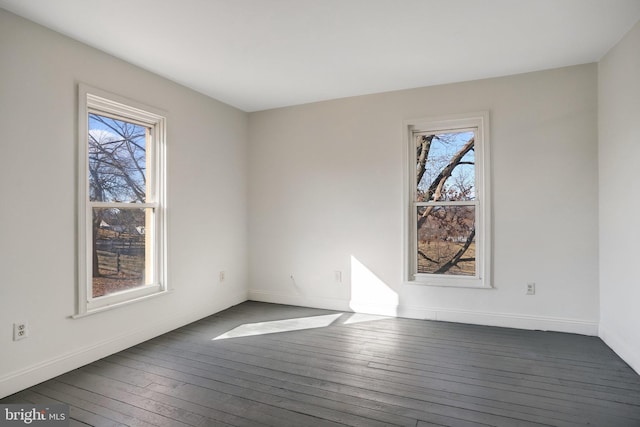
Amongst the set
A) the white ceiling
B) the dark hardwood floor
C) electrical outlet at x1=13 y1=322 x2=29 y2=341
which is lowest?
the dark hardwood floor

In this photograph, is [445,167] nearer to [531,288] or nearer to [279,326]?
[531,288]

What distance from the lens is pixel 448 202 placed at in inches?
149

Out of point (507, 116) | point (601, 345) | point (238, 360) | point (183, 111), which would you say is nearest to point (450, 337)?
point (601, 345)

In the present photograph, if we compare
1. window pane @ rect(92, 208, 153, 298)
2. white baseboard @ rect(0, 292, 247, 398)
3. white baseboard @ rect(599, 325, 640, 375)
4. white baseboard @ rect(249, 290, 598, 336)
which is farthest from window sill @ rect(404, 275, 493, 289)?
Answer: window pane @ rect(92, 208, 153, 298)

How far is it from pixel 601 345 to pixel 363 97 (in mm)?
3319

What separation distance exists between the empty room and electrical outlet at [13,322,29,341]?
0.04m

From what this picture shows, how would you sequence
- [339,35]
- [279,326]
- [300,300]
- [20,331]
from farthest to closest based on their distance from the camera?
[300,300], [279,326], [339,35], [20,331]

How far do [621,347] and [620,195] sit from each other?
1.21m

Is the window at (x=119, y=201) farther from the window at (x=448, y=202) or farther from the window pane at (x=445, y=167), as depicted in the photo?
the window pane at (x=445, y=167)

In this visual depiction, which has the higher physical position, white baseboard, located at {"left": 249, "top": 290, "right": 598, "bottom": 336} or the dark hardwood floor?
white baseboard, located at {"left": 249, "top": 290, "right": 598, "bottom": 336}

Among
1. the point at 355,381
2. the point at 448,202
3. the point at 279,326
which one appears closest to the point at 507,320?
the point at 448,202

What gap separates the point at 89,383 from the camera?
2.42 m

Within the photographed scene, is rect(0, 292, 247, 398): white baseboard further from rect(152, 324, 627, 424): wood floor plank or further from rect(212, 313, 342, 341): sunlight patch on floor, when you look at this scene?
rect(152, 324, 627, 424): wood floor plank

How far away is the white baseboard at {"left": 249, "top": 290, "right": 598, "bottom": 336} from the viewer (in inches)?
130
